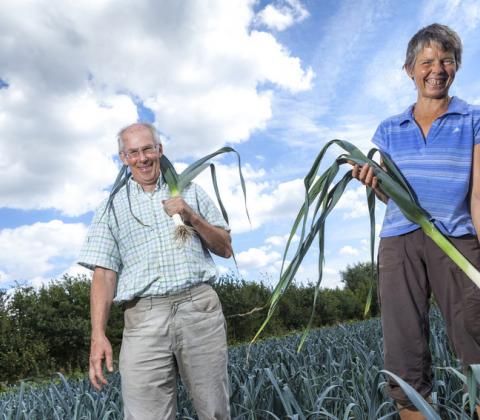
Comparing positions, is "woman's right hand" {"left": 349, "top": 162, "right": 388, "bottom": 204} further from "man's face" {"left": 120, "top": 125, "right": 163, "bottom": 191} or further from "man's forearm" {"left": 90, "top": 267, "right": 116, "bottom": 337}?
"man's forearm" {"left": 90, "top": 267, "right": 116, "bottom": 337}

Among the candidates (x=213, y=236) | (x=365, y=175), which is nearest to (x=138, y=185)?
(x=213, y=236)

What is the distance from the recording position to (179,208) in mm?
2207

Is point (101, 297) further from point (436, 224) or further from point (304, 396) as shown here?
point (436, 224)

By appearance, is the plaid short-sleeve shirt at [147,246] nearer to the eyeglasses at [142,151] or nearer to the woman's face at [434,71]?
the eyeglasses at [142,151]

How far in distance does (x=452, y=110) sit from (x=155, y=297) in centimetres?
133

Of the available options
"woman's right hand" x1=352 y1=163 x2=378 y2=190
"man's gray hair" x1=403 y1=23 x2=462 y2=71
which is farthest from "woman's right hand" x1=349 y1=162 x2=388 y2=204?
"man's gray hair" x1=403 y1=23 x2=462 y2=71

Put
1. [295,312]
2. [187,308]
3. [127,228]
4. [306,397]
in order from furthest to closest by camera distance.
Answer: [295,312]
[306,397]
[127,228]
[187,308]

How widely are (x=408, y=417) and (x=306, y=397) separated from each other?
2.22ft

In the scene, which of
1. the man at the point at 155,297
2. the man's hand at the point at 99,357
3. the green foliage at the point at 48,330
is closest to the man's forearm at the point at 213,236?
the man at the point at 155,297

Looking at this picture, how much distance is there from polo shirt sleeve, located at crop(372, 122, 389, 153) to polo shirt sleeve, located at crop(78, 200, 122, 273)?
115cm

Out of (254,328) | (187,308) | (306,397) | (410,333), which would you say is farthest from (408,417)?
(254,328)

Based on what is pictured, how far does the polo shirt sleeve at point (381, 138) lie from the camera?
2.27 meters

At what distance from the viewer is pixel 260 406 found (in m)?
2.72

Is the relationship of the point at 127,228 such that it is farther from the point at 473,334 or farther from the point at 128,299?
the point at 473,334
